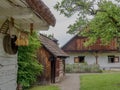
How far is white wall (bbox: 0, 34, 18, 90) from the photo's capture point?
6074 mm

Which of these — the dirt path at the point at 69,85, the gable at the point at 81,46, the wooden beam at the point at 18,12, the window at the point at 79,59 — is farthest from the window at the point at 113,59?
the wooden beam at the point at 18,12

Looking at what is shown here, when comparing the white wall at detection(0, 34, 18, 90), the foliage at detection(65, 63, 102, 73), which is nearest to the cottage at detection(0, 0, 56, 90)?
the white wall at detection(0, 34, 18, 90)

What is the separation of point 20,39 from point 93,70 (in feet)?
128

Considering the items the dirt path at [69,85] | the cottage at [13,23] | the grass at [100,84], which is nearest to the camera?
the cottage at [13,23]

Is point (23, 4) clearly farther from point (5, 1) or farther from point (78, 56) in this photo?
point (78, 56)

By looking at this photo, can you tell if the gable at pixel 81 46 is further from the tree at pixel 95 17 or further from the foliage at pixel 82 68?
the tree at pixel 95 17

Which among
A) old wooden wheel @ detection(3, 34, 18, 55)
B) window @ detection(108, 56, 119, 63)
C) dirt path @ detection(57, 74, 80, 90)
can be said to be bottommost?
dirt path @ detection(57, 74, 80, 90)

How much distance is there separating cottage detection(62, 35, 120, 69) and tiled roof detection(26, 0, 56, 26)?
46.3 metres

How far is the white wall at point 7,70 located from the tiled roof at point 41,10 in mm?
939

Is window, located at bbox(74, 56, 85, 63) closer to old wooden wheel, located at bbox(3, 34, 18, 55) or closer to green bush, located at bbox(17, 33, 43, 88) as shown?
green bush, located at bbox(17, 33, 43, 88)

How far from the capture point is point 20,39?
5828mm

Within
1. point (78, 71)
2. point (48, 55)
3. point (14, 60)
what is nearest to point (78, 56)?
point (78, 71)

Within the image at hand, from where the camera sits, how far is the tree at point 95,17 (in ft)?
77.5

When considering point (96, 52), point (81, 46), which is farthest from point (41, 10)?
point (96, 52)
